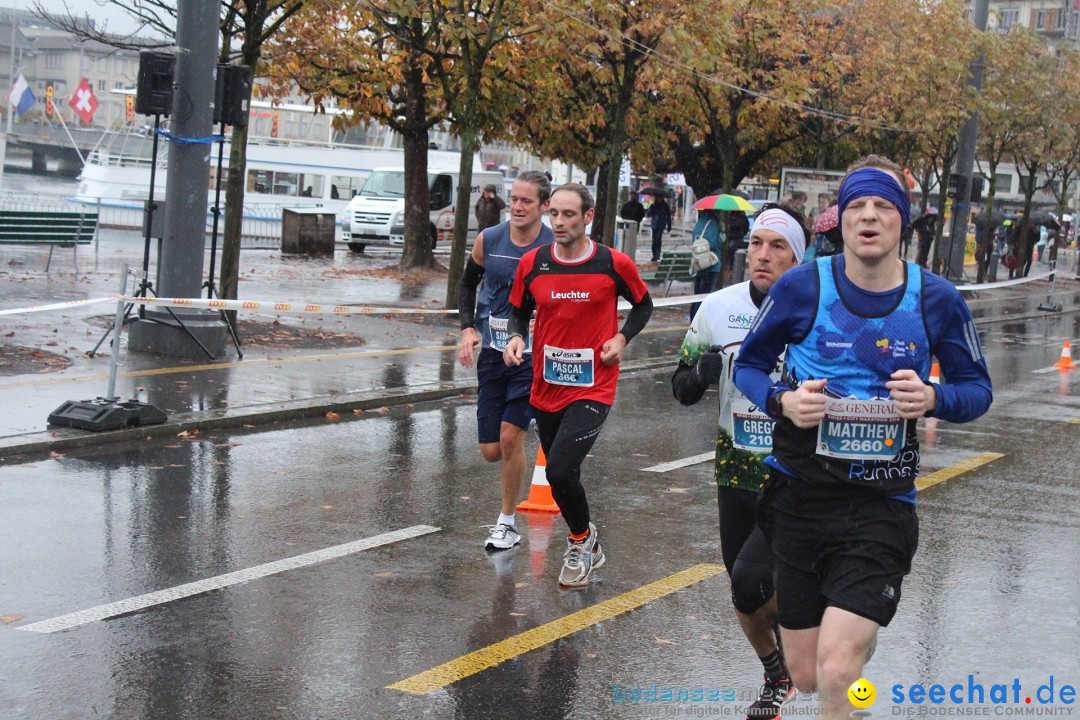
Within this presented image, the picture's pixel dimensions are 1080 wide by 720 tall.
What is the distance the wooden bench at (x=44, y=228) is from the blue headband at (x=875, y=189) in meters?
19.1

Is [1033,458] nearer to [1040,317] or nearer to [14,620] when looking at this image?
[14,620]

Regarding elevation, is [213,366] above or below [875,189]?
below

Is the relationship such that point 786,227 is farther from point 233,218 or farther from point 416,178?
point 416,178

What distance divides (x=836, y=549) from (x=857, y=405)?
16.5 inches

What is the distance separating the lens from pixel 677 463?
10219mm

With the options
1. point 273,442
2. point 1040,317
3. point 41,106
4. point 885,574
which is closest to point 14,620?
point 885,574

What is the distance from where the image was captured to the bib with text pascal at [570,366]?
646 centimetres

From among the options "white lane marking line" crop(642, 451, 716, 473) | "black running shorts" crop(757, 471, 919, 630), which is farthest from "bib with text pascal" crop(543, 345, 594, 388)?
"white lane marking line" crop(642, 451, 716, 473)

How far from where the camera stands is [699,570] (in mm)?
7109

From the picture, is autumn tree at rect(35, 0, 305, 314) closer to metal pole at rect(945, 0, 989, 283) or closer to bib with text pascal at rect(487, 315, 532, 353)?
bib with text pascal at rect(487, 315, 532, 353)

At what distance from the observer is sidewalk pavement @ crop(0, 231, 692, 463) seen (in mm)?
10766

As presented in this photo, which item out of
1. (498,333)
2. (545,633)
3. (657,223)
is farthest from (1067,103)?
(545,633)

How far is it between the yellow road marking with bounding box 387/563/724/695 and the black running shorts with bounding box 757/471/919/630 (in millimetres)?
1703

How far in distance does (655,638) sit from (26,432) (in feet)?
18.3
